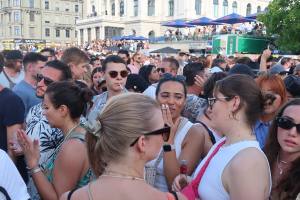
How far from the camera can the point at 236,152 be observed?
2.31 metres

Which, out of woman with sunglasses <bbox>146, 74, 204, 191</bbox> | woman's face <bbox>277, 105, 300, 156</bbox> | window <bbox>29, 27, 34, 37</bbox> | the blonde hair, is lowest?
woman with sunglasses <bbox>146, 74, 204, 191</bbox>

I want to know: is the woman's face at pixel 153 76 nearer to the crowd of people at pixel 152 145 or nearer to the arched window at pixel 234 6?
the crowd of people at pixel 152 145

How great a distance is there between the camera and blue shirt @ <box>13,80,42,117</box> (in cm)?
475

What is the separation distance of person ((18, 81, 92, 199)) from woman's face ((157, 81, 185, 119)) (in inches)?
37.5

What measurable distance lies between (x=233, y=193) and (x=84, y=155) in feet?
3.33

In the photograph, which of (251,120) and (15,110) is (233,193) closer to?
(251,120)

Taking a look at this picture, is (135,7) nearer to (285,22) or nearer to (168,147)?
(285,22)

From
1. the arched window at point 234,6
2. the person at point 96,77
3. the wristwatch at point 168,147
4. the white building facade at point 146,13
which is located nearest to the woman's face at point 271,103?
the wristwatch at point 168,147

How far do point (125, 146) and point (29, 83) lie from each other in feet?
11.6

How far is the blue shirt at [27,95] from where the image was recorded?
475 centimetres

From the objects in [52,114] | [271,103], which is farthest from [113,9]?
[52,114]

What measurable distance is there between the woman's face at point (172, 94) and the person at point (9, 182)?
72.7 inches

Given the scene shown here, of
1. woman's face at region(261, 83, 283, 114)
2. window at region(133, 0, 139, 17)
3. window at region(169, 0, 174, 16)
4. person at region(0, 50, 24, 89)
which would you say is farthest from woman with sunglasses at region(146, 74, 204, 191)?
window at region(133, 0, 139, 17)

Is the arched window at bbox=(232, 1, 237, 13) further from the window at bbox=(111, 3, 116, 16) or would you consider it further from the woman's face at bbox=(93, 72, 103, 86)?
the woman's face at bbox=(93, 72, 103, 86)
